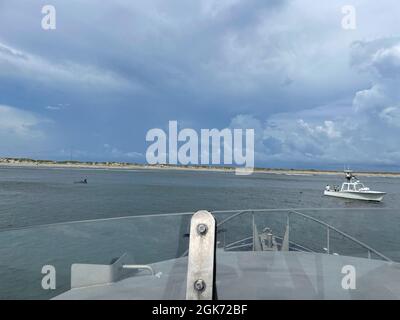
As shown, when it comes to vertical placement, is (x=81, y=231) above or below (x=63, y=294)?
above

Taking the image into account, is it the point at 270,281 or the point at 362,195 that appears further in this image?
the point at 362,195

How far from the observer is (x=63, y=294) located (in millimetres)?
2730

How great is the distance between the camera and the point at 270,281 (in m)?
2.94

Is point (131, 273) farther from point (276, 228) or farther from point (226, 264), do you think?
point (276, 228)

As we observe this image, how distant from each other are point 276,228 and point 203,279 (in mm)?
3072

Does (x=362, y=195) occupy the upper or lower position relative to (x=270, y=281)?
lower

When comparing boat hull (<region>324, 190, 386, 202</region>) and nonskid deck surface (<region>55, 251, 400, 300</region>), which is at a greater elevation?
nonskid deck surface (<region>55, 251, 400, 300</region>)

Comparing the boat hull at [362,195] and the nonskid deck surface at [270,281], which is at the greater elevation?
the nonskid deck surface at [270,281]

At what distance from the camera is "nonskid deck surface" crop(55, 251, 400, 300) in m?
2.62

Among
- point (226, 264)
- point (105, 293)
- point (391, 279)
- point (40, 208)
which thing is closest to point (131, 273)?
point (105, 293)

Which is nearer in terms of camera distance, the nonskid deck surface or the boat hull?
the nonskid deck surface

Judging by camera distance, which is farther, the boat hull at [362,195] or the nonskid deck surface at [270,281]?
the boat hull at [362,195]

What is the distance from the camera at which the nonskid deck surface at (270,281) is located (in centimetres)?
262
